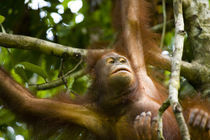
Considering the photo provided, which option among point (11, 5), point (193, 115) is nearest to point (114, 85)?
point (193, 115)

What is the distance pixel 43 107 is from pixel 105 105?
68cm

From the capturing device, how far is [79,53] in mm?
4297

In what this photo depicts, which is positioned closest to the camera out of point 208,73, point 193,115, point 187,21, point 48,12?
point 193,115

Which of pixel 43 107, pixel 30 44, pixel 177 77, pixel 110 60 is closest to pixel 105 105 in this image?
pixel 110 60

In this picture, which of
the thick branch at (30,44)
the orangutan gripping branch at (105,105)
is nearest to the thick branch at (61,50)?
the thick branch at (30,44)

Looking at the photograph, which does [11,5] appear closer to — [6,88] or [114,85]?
[6,88]

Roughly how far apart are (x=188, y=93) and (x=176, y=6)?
141cm

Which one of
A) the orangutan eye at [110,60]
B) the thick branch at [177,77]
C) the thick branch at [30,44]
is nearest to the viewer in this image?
the thick branch at [177,77]

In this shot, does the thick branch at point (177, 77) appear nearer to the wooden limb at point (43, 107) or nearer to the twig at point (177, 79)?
the twig at point (177, 79)

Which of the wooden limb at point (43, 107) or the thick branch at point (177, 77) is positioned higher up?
the thick branch at point (177, 77)

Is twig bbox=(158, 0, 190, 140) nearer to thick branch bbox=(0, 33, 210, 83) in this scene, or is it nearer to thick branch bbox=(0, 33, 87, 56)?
thick branch bbox=(0, 33, 210, 83)

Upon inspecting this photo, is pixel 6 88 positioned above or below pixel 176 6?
below

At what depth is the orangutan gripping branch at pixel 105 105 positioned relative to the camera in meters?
3.96

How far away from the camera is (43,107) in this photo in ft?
13.4
